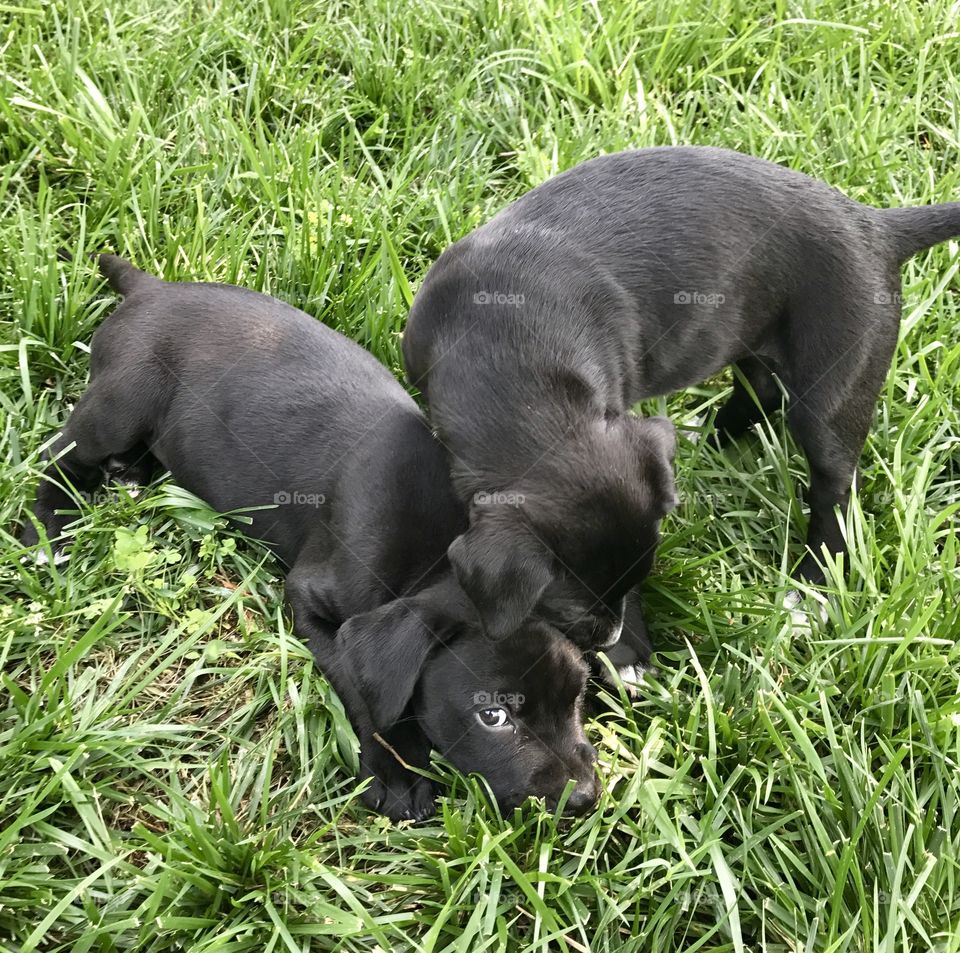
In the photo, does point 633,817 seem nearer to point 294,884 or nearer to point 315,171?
point 294,884

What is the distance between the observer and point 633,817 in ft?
11.0

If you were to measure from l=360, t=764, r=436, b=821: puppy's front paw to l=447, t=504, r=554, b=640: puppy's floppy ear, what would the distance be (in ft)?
2.63

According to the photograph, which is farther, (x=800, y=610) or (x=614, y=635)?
(x=800, y=610)

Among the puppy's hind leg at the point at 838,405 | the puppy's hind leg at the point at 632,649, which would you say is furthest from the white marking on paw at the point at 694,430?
the puppy's hind leg at the point at 632,649

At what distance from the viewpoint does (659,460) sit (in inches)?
128

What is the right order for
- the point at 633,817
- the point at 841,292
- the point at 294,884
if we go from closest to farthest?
the point at 294,884
the point at 633,817
the point at 841,292

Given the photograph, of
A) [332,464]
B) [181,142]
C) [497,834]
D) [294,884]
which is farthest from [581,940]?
[181,142]

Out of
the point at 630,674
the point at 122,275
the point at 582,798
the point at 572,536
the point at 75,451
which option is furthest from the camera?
the point at 122,275

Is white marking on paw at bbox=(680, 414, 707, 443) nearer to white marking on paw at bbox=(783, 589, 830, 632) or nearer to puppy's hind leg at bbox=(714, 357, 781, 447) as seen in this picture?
puppy's hind leg at bbox=(714, 357, 781, 447)

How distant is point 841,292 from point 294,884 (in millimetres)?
2751

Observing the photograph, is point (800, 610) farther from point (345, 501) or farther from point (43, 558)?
point (43, 558)

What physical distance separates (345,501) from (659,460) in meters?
1.18

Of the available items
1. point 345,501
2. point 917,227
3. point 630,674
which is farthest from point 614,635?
point 917,227

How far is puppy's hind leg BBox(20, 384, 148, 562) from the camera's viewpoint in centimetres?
401
